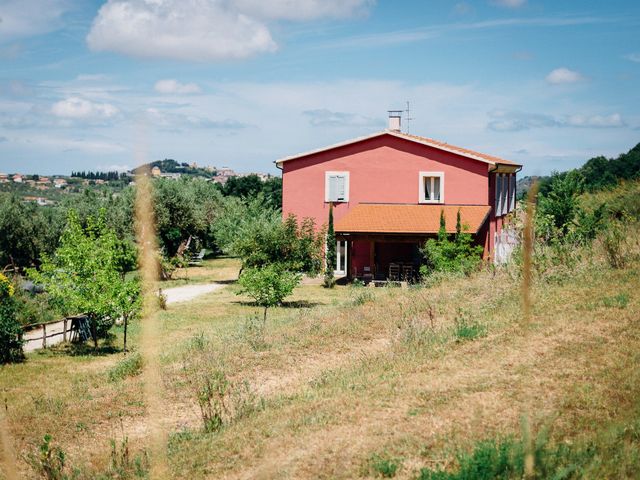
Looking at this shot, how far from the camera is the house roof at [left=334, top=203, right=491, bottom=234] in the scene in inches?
1134

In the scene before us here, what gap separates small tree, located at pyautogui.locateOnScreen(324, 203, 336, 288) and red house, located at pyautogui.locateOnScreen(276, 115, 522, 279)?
2.16ft

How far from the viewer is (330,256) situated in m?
30.7

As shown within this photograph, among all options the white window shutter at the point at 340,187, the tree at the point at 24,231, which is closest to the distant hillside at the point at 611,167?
the white window shutter at the point at 340,187

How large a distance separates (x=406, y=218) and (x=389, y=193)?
244 centimetres

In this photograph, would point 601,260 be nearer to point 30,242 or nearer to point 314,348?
point 314,348

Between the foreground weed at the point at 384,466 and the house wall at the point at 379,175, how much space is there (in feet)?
85.3

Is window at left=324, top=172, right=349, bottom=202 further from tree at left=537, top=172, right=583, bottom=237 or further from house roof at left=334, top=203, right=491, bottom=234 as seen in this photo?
tree at left=537, top=172, right=583, bottom=237

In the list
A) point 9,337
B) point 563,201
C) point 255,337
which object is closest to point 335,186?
point 563,201

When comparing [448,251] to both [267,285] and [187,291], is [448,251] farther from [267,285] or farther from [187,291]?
[187,291]

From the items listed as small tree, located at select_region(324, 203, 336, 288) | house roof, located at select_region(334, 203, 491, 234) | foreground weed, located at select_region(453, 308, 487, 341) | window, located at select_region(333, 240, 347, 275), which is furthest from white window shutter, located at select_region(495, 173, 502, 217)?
foreground weed, located at select_region(453, 308, 487, 341)

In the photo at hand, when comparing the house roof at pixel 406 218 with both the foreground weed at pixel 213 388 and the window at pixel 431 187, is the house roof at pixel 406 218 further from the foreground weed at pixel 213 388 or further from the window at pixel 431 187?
the foreground weed at pixel 213 388

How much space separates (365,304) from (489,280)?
3024 mm

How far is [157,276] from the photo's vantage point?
34438 millimetres

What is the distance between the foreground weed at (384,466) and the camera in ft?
19.0
